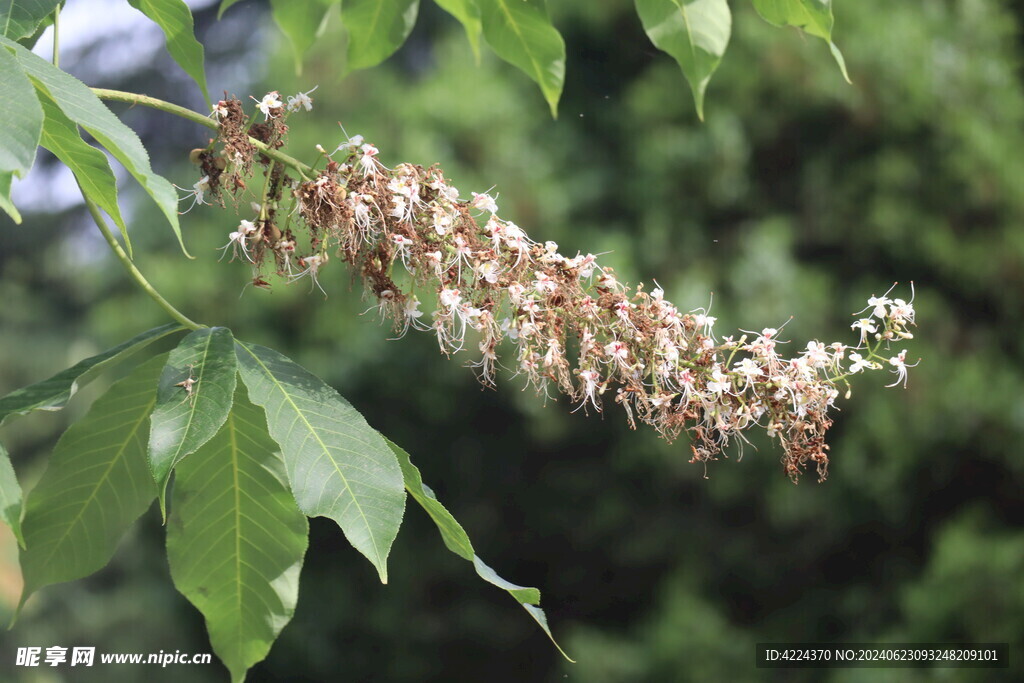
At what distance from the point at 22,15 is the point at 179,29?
0.16 meters

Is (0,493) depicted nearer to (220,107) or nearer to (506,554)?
(220,107)

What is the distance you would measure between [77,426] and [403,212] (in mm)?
307

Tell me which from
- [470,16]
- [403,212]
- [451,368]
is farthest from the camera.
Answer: [451,368]

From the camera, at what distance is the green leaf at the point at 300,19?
3.42ft

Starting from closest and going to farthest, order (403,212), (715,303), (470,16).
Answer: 1. (403,212)
2. (470,16)
3. (715,303)

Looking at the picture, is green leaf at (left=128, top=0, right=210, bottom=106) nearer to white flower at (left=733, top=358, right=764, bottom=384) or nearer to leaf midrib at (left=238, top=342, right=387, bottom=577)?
leaf midrib at (left=238, top=342, right=387, bottom=577)

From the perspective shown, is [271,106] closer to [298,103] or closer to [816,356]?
[298,103]

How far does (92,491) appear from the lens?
0.81 metres

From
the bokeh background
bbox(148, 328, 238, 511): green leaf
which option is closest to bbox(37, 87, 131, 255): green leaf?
bbox(148, 328, 238, 511): green leaf

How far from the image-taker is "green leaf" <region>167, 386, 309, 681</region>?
0.78m

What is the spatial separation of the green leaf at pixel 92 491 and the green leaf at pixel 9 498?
0.16 meters

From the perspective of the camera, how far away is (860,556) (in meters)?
3.48

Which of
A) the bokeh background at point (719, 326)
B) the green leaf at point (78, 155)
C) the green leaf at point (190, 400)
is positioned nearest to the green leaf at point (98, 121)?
the green leaf at point (78, 155)

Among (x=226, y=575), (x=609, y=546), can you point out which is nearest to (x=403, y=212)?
(x=226, y=575)
